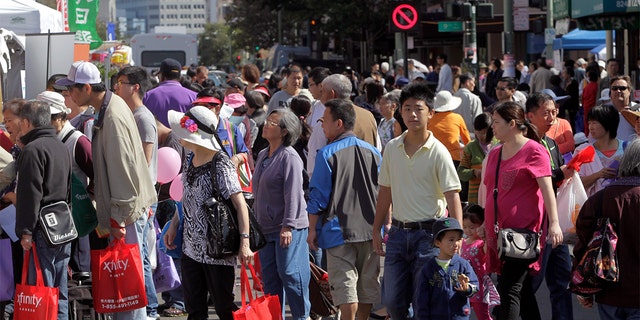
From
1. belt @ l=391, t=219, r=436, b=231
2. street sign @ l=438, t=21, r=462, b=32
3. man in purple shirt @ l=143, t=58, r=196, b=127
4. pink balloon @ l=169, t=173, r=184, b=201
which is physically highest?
street sign @ l=438, t=21, r=462, b=32

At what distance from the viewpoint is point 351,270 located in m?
8.09

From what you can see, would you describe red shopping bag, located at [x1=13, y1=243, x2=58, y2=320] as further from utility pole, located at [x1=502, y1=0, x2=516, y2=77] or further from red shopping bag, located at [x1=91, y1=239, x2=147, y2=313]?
utility pole, located at [x1=502, y1=0, x2=516, y2=77]

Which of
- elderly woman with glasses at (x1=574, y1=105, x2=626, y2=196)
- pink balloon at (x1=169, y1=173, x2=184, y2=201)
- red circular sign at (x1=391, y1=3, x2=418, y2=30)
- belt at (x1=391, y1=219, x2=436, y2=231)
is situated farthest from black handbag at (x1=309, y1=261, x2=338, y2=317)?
red circular sign at (x1=391, y1=3, x2=418, y2=30)

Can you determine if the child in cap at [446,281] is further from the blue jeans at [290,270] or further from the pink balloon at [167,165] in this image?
the pink balloon at [167,165]

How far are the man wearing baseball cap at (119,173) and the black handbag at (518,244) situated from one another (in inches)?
96.3

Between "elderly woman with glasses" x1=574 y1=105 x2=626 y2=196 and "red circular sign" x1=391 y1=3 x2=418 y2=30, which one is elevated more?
"red circular sign" x1=391 y1=3 x2=418 y2=30

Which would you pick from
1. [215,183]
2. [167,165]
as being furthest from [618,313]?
[167,165]

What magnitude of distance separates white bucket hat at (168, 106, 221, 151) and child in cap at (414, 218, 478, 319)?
157 centimetres

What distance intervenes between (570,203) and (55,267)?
3577 millimetres

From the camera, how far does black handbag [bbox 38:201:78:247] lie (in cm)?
738

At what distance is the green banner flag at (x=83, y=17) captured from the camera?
74.0ft

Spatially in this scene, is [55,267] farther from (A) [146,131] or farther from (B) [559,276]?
(B) [559,276]

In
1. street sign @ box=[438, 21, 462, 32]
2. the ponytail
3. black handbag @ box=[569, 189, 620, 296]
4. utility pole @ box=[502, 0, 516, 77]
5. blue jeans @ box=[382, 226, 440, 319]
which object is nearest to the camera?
black handbag @ box=[569, 189, 620, 296]

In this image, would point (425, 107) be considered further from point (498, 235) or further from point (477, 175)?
point (477, 175)
